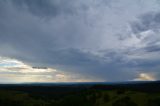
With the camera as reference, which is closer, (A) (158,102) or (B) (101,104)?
(A) (158,102)

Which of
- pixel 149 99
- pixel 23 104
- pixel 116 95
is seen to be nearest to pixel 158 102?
pixel 149 99

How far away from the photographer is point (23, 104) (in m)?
52.0

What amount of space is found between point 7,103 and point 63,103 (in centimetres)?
1475

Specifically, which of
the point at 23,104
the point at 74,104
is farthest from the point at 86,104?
the point at 23,104

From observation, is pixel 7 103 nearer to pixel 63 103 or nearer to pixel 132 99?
pixel 63 103

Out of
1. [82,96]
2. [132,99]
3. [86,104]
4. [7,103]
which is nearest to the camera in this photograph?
[132,99]

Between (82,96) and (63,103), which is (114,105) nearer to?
(82,96)

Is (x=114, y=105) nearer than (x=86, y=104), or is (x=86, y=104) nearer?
(x=114, y=105)

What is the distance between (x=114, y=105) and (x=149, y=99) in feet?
16.6

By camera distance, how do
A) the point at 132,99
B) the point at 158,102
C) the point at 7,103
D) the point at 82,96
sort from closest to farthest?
the point at 158,102 < the point at 132,99 < the point at 82,96 < the point at 7,103

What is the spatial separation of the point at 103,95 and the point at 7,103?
21832 millimetres

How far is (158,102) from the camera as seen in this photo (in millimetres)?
34344

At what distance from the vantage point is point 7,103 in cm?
5188

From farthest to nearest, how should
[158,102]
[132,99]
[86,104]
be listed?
[86,104] < [132,99] < [158,102]
